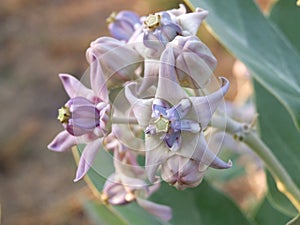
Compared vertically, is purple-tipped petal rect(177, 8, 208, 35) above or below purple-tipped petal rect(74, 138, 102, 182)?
above

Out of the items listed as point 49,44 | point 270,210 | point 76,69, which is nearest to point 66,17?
point 49,44

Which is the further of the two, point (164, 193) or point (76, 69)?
point (76, 69)

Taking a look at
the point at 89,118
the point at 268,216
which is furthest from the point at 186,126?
the point at 268,216

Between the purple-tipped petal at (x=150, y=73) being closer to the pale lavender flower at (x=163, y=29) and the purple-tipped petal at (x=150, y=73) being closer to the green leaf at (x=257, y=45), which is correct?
the pale lavender flower at (x=163, y=29)

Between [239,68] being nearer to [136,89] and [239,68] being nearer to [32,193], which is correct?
[136,89]

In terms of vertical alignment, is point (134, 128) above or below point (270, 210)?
above

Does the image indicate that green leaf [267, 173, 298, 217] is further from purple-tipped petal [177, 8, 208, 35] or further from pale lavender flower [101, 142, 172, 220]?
purple-tipped petal [177, 8, 208, 35]

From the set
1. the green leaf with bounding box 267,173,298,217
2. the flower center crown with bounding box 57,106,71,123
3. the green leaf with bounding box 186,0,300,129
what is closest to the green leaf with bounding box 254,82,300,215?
the green leaf with bounding box 267,173,298,217

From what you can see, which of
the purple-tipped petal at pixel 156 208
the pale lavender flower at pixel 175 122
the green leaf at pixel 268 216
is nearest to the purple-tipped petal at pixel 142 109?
the pale lavender flower at pixel 175 122
